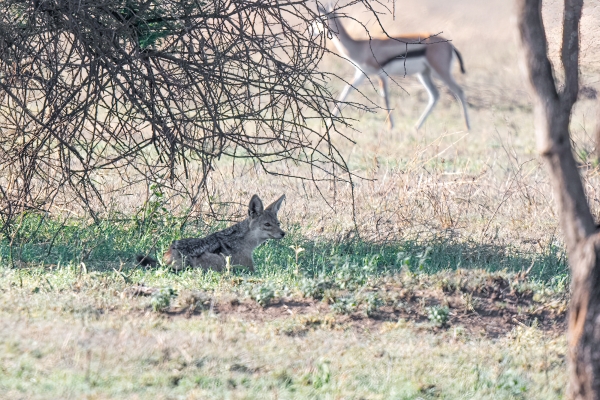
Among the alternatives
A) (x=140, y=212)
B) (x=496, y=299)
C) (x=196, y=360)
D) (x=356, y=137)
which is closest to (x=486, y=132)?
(x=356, y=137)

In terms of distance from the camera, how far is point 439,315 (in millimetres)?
5547

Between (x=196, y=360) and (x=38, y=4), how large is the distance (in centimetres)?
299

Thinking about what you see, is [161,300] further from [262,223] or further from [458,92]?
[458,92]

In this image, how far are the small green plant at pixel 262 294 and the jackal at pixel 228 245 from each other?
35.5 inches

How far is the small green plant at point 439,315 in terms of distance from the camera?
5.52 meters

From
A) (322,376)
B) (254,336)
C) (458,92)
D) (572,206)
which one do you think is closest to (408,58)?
(458,92)

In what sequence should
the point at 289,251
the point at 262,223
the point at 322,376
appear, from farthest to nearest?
the point at 289,251 < the point at 262,223 < the point at 322,376

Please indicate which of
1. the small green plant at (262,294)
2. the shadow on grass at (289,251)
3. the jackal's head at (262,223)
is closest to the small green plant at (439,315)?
the shadow on grass at (289,251)

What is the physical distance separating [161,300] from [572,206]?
2808mm

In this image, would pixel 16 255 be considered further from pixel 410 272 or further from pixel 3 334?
pixel 410 272

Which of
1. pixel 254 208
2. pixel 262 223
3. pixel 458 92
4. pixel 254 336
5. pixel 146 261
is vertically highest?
pixel 458 92

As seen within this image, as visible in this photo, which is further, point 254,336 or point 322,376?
point 254,336

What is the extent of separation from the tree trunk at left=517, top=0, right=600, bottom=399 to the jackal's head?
13.2ft

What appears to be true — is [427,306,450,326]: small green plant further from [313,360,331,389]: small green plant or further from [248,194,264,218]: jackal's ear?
[248,194,264,218]: jackal's ear
